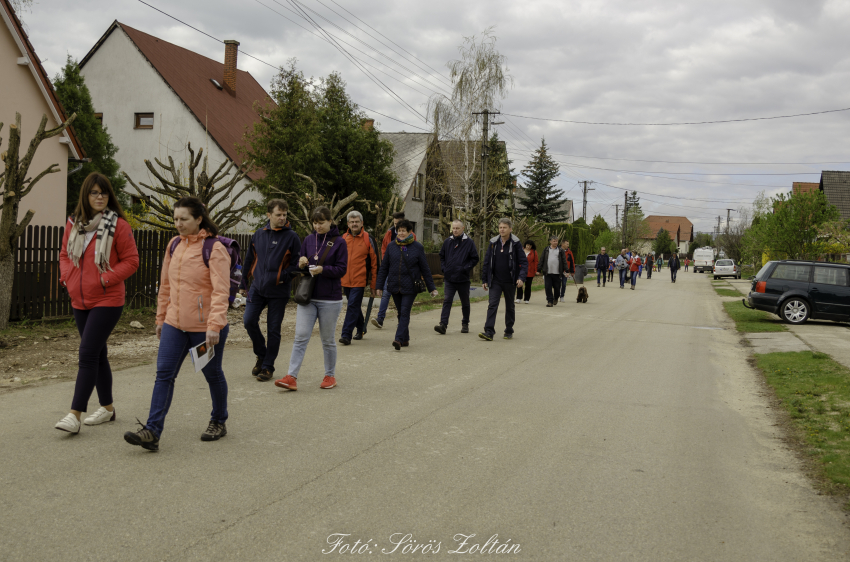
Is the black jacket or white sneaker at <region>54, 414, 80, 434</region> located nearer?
white sneaker at <region>54, 414, 80, 434</region>

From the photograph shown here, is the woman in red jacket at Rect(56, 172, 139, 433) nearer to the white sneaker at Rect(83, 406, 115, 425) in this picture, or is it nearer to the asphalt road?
the white sneaker at Rect(83, 406, 115, 425)

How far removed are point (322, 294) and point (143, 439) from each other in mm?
2656

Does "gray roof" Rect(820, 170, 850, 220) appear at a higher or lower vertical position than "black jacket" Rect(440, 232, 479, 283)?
higher

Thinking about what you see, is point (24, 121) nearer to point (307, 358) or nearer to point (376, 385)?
point (307, 358)

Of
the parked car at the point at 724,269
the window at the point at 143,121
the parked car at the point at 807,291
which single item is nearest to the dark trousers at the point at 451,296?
the parked car at the point at 807,291

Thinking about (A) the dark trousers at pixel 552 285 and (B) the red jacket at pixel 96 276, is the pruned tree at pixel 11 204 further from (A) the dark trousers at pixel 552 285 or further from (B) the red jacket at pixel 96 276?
(A) the dark trousers at pixel 552 285

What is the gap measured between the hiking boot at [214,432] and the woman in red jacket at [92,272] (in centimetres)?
90

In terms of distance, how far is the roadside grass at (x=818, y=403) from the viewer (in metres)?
5.17

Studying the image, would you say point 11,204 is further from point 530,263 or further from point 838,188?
point 838,188

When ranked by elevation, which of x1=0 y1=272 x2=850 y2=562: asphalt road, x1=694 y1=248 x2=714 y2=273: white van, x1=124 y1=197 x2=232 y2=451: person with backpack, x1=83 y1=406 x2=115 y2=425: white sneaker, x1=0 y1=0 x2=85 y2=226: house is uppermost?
x1=0 y1=0 x2=85 y2=226: house

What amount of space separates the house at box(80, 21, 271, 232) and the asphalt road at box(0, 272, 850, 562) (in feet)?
78.0

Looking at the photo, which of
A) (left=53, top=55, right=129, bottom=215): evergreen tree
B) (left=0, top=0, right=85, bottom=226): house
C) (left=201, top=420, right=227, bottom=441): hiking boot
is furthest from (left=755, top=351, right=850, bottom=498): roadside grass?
(left=53, top=55, right=129, bottom=215): evergreen tree

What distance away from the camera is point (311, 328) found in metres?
6.97

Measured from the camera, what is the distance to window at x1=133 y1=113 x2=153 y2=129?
30531 mm
